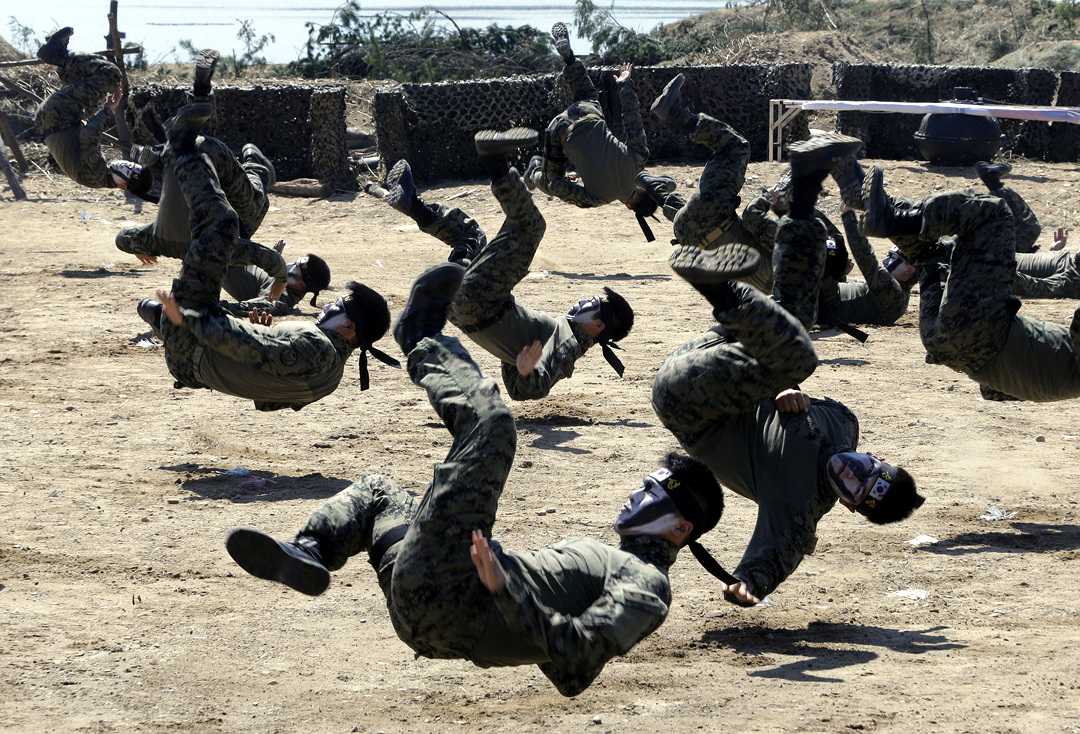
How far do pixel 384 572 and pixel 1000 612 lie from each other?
8.59ft

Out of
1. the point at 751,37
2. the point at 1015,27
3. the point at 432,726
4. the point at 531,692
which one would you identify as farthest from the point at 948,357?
the point at 1015,27

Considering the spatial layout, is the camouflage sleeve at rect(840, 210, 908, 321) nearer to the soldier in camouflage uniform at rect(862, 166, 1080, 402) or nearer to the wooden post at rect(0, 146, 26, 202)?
the soldier in camouflage uniform at rect(862, 166, 1080, 402)

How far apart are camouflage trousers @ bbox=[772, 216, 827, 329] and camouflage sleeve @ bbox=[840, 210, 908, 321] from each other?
3.19 m

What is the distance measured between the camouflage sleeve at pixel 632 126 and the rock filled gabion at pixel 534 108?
13.3 ft

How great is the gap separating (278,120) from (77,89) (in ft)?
24.9

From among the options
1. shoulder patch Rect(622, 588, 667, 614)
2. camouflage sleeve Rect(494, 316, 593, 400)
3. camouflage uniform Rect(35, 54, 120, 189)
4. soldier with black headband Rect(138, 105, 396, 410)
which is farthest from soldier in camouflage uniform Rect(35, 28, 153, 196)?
shoulder patch Rect(622, 588, 667, 614)

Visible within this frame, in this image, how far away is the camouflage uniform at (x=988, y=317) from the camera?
237 inches

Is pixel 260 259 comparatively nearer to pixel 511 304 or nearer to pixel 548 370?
pixel 511 304

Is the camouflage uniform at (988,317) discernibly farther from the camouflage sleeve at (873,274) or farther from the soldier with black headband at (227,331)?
the soldier with black headband at (227,331)

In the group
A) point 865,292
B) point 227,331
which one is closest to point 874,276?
point 865,292

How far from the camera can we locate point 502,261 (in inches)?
291

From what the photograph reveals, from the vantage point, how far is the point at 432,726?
409 cm

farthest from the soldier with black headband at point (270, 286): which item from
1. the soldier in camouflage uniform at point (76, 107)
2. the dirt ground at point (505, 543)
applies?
the soldier in camouflage uniform at point (76, 107)

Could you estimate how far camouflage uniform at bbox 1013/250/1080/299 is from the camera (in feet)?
20.8
